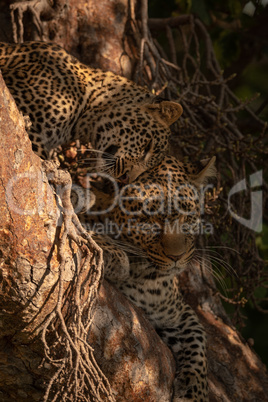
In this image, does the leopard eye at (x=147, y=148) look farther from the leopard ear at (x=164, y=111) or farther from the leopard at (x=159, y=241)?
Result: the leopard ear at (x=164, y=111)

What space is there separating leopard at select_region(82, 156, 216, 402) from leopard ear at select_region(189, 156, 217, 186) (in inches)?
1.8

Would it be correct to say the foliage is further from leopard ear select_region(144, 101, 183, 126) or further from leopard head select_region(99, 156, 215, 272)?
leopard head select_region(99, 156, 215, 272)

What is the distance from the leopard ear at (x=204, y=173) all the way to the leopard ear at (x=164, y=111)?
471mm

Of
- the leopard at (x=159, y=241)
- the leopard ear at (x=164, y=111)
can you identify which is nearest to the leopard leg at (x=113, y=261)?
the leopard at (x=159, y=241)

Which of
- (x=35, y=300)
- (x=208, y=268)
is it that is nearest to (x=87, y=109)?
(x=208, y=268)

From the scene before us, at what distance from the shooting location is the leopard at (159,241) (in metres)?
4.12

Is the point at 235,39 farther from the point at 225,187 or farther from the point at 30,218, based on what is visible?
the point at 30,218

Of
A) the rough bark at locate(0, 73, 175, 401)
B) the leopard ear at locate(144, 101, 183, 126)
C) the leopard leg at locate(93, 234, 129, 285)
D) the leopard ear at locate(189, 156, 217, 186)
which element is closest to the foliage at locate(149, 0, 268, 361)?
the leopard ear at locate(189, 156, 217, 186)

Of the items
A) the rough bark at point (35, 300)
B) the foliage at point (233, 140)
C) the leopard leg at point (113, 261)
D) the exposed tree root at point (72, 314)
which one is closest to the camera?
the rough bark at point (35, 300)

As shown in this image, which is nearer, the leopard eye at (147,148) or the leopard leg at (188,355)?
the leopard leg at (188,355)

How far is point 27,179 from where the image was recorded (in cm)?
262

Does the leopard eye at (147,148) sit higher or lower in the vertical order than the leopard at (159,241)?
higher

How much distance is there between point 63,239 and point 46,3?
3394mm

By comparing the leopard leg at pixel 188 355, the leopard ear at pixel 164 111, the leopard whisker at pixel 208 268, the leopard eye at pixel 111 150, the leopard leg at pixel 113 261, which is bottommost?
the leopard leg at pixel 188 355
